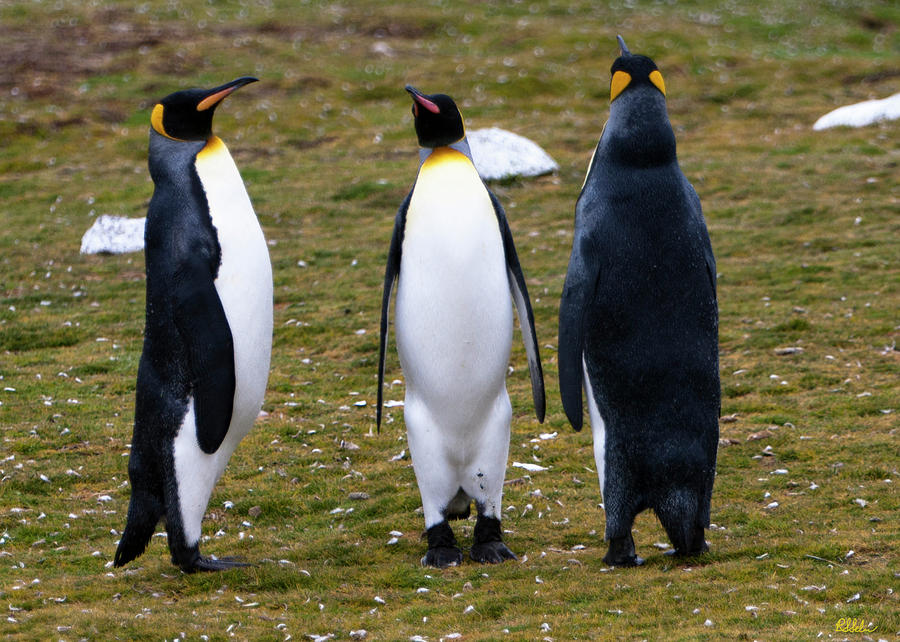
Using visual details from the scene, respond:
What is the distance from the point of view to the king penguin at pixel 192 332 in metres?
5.50

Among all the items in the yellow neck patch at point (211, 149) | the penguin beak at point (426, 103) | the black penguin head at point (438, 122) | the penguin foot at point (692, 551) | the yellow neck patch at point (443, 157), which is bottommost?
the penguin foot at point (692, 551)

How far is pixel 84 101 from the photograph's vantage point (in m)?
22.2

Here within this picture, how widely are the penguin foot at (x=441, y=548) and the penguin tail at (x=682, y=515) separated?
1046 millimetres

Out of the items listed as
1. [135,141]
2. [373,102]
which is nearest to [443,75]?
[373,102]

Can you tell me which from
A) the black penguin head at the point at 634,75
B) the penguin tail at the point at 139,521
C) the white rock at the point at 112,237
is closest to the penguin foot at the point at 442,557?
the penguin tail at the point at 139,521

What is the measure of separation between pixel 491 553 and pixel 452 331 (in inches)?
45.4

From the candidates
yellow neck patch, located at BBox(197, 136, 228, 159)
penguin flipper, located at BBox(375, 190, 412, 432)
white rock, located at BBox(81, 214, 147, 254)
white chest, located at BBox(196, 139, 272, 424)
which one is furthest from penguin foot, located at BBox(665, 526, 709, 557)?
white rock, located at BBox(81, 214, 147, 254)

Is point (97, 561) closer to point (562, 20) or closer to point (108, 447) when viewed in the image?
point (108, 447)

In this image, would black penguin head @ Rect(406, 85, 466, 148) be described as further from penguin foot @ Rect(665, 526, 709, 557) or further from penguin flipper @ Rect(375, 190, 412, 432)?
penguin foot @ Rect(665, 526, 709, 557)

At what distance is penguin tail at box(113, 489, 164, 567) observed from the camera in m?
5.59

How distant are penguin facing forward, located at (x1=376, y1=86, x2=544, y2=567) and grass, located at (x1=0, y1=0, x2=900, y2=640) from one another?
0.39 meters

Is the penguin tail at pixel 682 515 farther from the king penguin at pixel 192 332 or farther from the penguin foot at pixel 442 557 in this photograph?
the king penguin at pixel 192 332

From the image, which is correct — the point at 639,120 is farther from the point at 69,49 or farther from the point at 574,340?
the point at 69,49

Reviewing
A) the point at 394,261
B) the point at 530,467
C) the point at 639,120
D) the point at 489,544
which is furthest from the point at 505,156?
the point at 489,544
